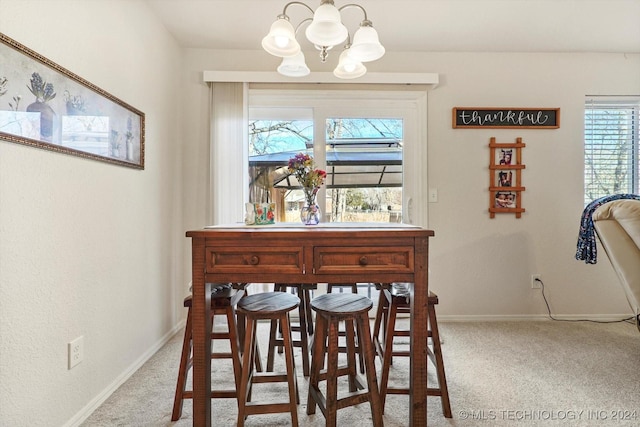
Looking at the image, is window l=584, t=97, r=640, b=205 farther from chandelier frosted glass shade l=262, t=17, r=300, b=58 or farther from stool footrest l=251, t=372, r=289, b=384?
stool footrest l=251, t=372, r=289, b=384

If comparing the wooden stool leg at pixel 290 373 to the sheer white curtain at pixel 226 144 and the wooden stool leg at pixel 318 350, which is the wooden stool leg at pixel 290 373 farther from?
the sheer white curtain at pixel 226 144

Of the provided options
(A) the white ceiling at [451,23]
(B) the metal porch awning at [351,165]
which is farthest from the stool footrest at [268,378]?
(A) the white ceiling at [451,23]

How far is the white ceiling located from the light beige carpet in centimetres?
243

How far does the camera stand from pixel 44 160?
4.51 ft

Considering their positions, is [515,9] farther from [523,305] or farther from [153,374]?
[153,374]

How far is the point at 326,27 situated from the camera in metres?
1.46

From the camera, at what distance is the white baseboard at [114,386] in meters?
1.57

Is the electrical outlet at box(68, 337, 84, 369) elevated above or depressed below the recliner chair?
below

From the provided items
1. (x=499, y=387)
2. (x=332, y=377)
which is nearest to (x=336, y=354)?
(x=332, y=377)

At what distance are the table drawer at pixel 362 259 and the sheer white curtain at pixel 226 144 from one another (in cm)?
161

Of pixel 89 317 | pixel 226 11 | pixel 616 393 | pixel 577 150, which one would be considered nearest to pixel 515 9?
pixel 577 150

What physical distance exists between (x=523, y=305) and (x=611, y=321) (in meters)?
0.79

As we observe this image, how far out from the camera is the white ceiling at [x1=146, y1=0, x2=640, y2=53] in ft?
7.51

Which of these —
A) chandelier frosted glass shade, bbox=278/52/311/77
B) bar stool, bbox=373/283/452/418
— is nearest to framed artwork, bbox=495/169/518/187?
bar stool, bbox=373/283/452/418
